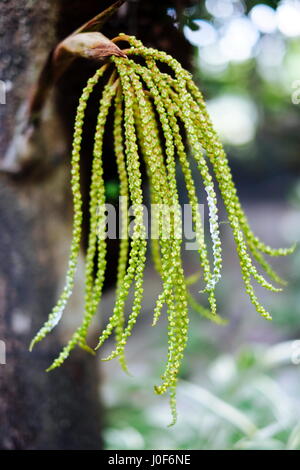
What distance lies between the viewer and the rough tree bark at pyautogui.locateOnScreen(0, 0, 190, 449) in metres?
0.75

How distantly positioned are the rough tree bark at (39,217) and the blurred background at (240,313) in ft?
0.63

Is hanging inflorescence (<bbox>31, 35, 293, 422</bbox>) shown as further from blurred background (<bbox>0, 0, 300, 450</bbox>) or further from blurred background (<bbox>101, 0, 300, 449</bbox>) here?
blurred background (<bbox>101, 0, 300, 449</bbox>)

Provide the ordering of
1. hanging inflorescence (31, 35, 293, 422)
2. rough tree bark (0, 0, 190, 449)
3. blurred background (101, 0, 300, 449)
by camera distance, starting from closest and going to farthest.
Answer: hanging inflorescence (31, 35, 293, 422)
rough tree bark (0, 0, 190, 449)
blurred background (101, 0, 300, 449)

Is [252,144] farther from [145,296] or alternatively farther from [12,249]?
[12,249]

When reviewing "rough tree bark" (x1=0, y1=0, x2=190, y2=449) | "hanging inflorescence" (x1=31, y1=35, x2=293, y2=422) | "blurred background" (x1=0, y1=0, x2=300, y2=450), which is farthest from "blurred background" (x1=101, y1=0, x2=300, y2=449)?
"hanging inflorescence" (x1=31, y1=35, x2=293, y2=422)

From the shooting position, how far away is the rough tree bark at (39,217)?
75cm

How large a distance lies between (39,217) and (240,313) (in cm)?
247

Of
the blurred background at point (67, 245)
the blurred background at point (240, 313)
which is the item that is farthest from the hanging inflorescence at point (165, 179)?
the blurred background at point (240, 313)

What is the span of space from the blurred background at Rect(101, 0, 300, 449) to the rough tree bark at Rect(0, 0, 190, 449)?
0.19 metres

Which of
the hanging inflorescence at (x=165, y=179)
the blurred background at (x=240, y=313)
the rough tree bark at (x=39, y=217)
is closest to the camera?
the hanging inflorescence at (x=165, y=179)

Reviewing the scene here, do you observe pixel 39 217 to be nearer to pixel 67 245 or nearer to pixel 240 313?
pixel 67 245

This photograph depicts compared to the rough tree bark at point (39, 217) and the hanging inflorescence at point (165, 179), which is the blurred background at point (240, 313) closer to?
the rough tree bark at point (39, 217)

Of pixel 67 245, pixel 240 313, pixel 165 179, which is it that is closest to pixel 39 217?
pixel 67 245
